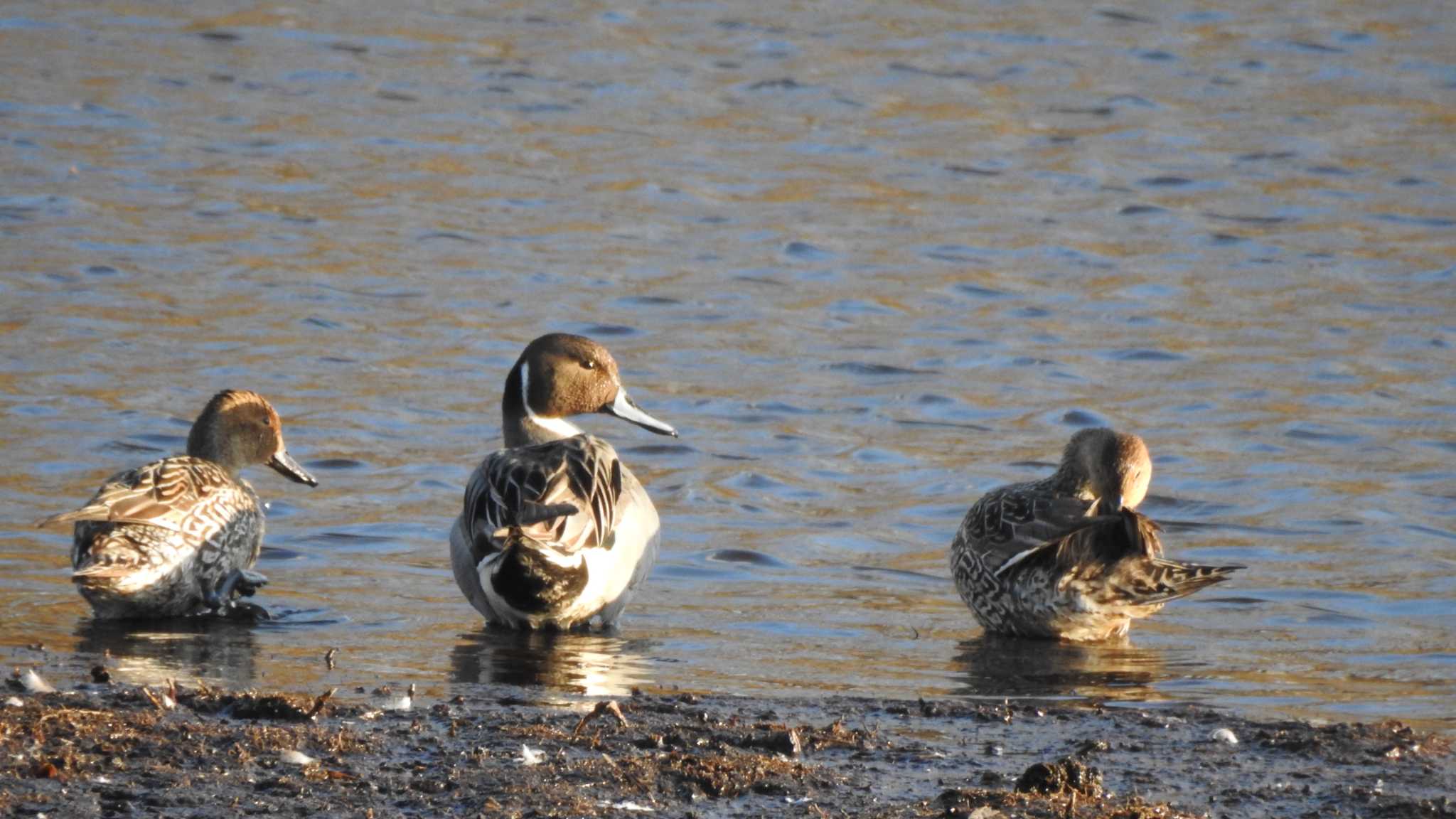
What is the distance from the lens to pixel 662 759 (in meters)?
5.70

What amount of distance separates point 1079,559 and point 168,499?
3.44 metres

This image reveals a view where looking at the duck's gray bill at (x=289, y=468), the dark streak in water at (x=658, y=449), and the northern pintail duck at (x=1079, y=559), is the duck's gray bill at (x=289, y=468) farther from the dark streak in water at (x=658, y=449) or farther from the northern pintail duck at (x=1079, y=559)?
the northern pintail duck at (x=1079, y=559)

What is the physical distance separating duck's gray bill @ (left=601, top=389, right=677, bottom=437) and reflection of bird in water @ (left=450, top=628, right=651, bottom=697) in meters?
1.75

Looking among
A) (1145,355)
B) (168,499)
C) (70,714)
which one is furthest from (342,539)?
(1145,355)

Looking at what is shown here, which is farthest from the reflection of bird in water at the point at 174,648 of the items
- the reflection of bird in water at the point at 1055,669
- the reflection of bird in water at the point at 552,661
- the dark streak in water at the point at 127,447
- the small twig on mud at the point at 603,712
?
the dark streak in water at the point at 127,447

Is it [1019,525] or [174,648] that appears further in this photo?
[1019,525]

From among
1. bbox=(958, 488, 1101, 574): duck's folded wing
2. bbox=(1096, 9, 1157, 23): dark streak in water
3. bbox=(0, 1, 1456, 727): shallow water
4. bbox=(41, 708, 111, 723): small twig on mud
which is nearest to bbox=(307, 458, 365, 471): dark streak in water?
bbox=(0, 1, 1456, 727): shallow water

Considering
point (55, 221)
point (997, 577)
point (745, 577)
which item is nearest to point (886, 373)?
point (745, 577)

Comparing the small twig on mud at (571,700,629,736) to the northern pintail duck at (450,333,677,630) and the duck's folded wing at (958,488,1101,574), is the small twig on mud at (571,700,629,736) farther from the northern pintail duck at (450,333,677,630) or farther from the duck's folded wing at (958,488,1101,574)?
the duck's folded wing at (958,488,1101,574)

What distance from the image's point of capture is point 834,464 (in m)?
11.7

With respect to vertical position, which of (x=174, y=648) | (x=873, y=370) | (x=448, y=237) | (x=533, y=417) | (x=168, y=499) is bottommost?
(x=174, y=648)

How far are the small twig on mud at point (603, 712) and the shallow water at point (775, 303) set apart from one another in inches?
35.6

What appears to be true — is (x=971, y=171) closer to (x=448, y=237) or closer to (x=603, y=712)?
(x=448, y=237)

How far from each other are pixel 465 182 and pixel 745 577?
819cm
